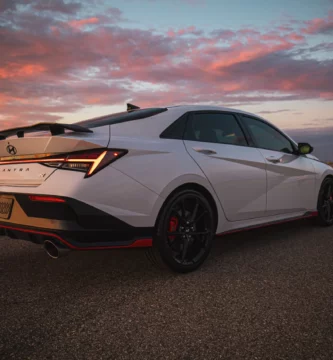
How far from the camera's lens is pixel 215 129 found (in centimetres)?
404

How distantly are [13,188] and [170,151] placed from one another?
4.29 feet

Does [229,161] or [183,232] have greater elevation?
[229,161]

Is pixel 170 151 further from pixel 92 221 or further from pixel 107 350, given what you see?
pixel 107 350

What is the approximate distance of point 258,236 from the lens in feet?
16.6

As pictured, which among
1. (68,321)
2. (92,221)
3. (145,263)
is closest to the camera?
(68,321)

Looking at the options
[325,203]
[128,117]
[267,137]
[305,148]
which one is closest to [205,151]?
[128,117]

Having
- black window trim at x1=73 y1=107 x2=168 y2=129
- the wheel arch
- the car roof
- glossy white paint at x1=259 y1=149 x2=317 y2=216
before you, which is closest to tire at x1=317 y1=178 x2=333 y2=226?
glossy white paint at x1=259 y1=149 x2=317 y2=216

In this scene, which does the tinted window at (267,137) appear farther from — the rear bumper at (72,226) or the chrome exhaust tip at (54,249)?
the chrome exhaust tip at (54,249)

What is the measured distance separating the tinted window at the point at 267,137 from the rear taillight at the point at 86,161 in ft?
7.22

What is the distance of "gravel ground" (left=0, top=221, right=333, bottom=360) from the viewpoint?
7.04ft

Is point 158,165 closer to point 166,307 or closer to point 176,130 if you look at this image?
point 176,130

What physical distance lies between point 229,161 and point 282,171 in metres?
1.11

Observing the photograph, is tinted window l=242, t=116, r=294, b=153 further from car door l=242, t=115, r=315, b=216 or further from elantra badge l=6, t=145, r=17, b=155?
elantra badge l=6, t=145, r=17, b=155

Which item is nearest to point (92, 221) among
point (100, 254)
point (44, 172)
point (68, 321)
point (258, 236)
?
point (44, 172)
